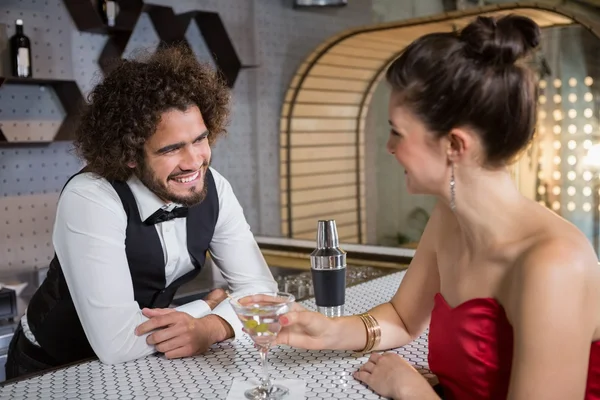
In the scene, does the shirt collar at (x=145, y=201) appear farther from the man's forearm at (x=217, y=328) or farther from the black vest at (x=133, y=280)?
the man's forearm at (x=217, y=328)

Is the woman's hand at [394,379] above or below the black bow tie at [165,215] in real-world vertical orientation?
below

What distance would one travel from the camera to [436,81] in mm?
1354

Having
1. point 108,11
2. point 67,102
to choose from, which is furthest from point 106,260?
point 108,11

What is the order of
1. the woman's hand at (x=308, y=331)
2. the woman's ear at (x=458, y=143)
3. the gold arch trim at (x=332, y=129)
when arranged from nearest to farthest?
1. the woman's ear at (x=458, y=143)
2. the woman's hand at (x=308, y=331)
3. the gold arch trim at (x=332, y=129)

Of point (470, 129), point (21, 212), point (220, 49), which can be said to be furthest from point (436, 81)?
point (220, 49)

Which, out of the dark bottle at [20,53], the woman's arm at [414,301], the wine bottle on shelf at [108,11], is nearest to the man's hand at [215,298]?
the woman's arm at [414,301]

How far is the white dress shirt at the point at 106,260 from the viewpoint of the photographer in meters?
1.73

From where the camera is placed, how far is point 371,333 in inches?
66.0

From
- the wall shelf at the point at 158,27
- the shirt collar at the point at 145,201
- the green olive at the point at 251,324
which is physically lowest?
the green olive at the point at 251,324

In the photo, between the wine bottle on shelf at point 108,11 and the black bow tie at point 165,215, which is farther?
the wine bottle on shelf at point 108,11

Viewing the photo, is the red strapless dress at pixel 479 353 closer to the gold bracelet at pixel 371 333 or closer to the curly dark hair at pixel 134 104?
the gold bracelet at pixel 371 333

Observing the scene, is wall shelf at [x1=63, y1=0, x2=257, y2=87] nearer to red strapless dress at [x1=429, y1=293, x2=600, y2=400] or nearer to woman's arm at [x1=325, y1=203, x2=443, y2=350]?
woman's arm at [x1=325, y1=203, x2=443, y2=350]

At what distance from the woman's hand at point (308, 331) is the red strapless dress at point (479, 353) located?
0.91 feet

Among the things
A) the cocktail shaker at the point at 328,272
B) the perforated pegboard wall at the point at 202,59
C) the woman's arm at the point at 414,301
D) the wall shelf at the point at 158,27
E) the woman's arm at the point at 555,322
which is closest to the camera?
the woman's arm at the point at 555,322
